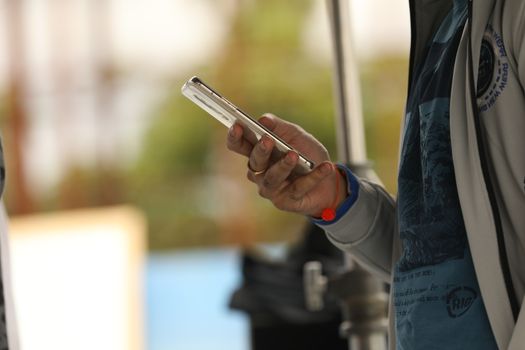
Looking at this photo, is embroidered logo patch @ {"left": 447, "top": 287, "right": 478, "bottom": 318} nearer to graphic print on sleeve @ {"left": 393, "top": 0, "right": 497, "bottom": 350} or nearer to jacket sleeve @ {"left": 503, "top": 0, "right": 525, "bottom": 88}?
graphic print on sleeve @ {"left": 393, "top": 0, "right": 497, "bottom": 350}

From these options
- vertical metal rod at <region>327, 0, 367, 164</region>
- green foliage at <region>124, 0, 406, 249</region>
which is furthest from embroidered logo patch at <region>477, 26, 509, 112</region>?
green foliage at <region>124, 0, 406, 249</region>

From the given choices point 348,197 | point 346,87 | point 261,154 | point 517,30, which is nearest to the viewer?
point 517,30

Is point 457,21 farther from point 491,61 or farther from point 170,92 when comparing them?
point 170,92

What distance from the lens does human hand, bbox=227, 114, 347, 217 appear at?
3.26ft

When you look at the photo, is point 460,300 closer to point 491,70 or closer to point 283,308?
point 491,70

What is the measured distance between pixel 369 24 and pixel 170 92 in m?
1.65

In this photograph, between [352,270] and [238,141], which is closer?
[238,141]

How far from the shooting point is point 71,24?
7418mm

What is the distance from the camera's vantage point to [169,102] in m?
7.62

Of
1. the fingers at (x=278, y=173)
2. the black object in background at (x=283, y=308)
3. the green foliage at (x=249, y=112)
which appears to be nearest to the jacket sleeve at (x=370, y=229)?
the fingers at (x=278, y=173)

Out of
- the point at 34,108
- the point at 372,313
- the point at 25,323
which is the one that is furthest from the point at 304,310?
the point at 34,108

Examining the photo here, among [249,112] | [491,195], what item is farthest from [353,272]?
[249,112]

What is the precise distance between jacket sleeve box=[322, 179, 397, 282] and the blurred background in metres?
5.47

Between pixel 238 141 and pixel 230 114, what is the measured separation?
32mm
